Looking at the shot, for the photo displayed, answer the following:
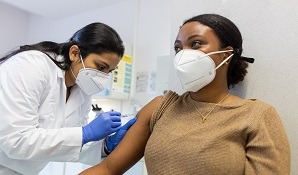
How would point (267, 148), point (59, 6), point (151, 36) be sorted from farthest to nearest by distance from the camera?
point (59, 6), point (151, 36), point (267, 148)

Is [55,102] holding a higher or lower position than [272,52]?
lower

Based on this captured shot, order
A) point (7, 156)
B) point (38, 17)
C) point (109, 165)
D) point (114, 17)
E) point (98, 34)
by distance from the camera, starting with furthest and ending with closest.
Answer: point (38, 17), point (114, 17), point (98, 34), point (7, 156), point (109, 165)

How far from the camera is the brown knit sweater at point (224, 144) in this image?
0.88 meters

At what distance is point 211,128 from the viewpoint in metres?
0.98

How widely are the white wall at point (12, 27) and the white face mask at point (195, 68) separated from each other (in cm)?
352

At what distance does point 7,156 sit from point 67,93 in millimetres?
479

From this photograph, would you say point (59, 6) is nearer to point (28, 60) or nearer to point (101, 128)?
point (28, 60)

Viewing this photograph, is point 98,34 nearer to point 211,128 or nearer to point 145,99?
point 211,128

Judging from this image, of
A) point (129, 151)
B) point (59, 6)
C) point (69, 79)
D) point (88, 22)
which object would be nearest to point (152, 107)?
point (129, 151)

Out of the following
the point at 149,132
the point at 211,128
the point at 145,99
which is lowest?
the point at 145,99

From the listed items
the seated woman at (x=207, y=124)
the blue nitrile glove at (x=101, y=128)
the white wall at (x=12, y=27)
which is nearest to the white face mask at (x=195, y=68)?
the seated woman at (x=207, y=124)

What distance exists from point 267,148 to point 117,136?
70 centimetres

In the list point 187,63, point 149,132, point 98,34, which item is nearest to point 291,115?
point 187,63

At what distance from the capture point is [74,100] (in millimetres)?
1605
